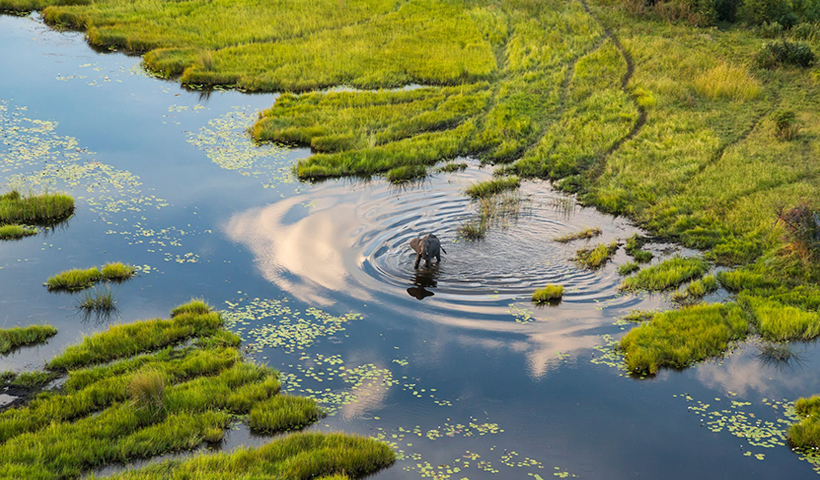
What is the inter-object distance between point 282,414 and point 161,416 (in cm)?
161

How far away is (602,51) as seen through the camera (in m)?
28.7

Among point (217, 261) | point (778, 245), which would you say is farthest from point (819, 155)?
point (217, 261)

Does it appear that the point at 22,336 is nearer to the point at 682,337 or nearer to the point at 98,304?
the point at 98,304

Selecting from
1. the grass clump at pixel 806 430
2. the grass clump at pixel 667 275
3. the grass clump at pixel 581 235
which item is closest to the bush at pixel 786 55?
the grass clump at pixel 581 235

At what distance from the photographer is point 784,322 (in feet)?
40.5

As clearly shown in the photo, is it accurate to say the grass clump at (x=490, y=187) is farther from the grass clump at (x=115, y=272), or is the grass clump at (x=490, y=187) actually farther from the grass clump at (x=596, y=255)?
the grass clump at (x=115, y=272)

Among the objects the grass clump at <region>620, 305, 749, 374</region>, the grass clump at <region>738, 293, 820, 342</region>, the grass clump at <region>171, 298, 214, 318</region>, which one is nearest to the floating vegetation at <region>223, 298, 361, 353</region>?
the grass clump at <region>171, 298, 214, 318</region>

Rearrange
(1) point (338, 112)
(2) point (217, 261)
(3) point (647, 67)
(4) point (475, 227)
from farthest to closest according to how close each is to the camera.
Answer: (3) point (647, 67)
(1) point (338, 112)
(4) point (475, 227)
(2) point (217, 261)

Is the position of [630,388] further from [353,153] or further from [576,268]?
[353,153]

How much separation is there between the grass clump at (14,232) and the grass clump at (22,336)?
4.37 metres

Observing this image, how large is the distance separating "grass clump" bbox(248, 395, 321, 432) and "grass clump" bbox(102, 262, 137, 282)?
4974mm

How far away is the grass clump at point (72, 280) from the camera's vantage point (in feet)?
41.7

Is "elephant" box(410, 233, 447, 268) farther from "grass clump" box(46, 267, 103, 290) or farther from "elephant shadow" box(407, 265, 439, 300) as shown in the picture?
"grass clump" box(46, 267, 103, 290)

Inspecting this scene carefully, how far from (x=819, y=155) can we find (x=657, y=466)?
1415cm
